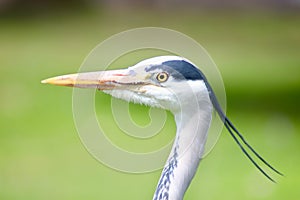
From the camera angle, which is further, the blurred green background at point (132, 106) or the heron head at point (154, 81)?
the blurred green background at point (132, 106)

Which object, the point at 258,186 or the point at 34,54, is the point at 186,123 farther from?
the point at 34,54

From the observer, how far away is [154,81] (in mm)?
1746

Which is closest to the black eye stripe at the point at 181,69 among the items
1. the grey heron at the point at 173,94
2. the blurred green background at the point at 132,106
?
the grey heron at the point at 173,94

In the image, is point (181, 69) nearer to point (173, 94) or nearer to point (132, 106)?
point (173, 94)

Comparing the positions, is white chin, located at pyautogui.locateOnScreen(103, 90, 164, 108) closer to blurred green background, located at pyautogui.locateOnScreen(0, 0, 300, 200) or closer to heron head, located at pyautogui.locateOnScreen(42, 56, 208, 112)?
heron head, located at pyautogui.locateOnScreen(42, 56, 208, 112)

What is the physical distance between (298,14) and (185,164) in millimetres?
7256

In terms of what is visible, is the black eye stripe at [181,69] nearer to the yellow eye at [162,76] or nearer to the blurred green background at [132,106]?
the yellow eye at [162,76]

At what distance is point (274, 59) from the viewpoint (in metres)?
7.41

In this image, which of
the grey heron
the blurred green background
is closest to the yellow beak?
the grey heron

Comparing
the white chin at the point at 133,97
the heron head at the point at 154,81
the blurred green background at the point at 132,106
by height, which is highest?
the heron head at the point at 154,81

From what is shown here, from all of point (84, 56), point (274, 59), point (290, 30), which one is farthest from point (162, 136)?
point (290, 30)

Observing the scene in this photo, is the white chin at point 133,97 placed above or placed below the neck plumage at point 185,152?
above

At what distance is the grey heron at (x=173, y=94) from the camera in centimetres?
173

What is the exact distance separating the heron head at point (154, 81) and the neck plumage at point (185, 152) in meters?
0.03
